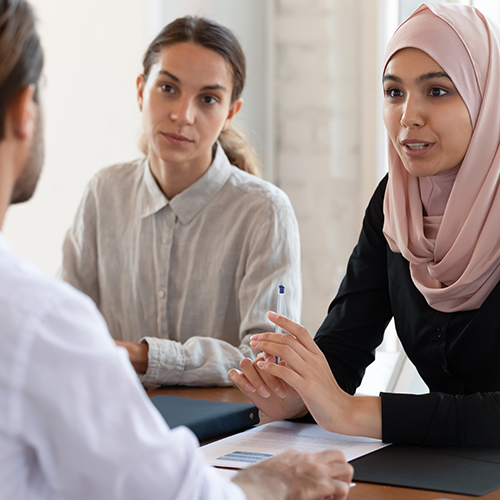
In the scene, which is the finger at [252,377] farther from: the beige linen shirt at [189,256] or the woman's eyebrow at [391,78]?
the woman's eyebrow at [391,78]

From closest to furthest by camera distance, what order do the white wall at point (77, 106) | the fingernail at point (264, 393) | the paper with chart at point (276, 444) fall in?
the paper with chart at point (276, 444), the fingernail at point (264, 393), the white wall at point (77, 106)

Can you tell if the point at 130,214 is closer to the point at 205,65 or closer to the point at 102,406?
the point at 205,65

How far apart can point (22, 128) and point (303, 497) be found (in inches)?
19.6

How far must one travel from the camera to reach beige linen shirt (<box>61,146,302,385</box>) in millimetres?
1794

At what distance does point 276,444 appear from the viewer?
1.11m

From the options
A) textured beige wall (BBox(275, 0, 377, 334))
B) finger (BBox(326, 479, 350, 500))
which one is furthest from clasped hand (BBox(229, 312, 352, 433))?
textured beige wall (BBox(275, 0, 377, 334))

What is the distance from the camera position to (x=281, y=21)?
2820 mm

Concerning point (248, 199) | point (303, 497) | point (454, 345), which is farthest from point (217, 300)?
point (303, 497)

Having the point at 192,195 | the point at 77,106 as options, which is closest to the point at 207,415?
the point at 192,195

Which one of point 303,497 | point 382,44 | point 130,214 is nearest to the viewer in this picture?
point 303,497

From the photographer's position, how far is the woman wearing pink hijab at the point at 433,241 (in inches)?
51.3

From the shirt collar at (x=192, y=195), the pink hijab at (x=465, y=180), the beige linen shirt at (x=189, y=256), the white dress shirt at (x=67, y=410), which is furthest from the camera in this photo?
the shirt collar at (x=192, y=195)

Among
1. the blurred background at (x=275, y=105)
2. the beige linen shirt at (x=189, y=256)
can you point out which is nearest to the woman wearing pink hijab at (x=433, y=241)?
the beige linen shirt at (x=189, y=256)

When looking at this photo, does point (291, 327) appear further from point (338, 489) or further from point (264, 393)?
point (338, 489)
